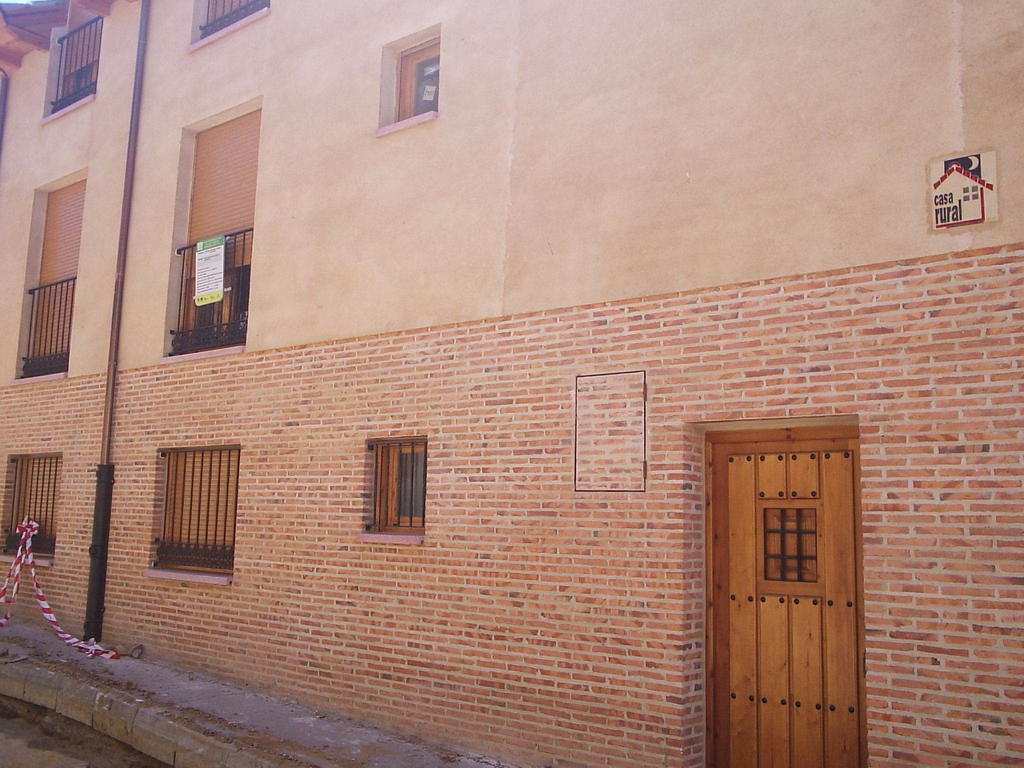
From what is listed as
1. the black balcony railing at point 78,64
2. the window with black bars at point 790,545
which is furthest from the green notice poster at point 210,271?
the window with black bars at point 790,545

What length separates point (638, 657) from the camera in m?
5.97

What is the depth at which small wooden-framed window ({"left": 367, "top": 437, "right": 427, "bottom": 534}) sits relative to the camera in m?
7.68

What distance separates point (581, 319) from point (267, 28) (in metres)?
5.17

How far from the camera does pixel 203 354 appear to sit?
948 centimetres

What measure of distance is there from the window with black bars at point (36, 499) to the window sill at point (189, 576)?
7.86ft

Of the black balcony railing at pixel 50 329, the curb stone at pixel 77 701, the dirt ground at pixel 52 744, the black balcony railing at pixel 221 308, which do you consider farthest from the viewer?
the black balcony railing at pixel 50 329

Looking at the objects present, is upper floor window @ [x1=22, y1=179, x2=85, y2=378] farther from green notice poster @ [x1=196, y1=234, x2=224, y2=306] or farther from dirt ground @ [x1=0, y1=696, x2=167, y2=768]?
dirt ground @ [x1=0, y1=696, x2=167, y2=768]

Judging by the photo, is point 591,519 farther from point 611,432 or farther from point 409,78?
point 409,78

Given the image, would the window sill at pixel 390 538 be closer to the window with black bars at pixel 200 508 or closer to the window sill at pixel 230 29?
the window with black bars at pixel 200 508

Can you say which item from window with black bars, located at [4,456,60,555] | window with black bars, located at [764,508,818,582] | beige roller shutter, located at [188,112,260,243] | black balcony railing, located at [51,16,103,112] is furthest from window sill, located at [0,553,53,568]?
window with black bars, located at [764,508,818,582]

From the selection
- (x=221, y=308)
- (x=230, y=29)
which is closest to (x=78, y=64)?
(x=230, y=29)

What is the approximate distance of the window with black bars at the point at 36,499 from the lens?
11.5m

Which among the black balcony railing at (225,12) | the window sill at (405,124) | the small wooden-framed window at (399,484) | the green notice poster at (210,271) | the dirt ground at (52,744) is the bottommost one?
the dirt ground at (52,744)

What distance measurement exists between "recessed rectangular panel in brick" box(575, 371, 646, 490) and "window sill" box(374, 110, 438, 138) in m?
2.68
